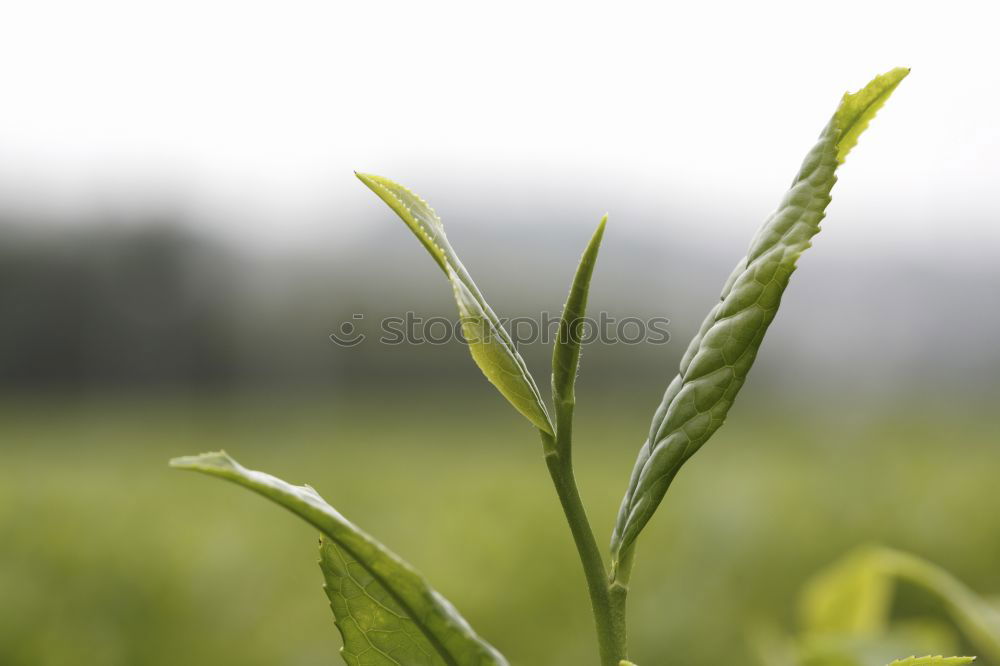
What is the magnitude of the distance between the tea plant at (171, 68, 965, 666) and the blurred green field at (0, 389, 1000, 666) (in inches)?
53.9

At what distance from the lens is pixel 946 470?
3223 millimetres

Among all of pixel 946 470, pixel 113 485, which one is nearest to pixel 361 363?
pixel 113 485

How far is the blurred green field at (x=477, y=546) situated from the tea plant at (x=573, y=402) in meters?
1.37

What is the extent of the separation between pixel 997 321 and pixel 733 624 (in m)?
9.61

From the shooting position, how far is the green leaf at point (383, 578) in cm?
44

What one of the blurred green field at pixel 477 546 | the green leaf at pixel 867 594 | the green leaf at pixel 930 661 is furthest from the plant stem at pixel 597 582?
the blurred green field at pixel 477 546

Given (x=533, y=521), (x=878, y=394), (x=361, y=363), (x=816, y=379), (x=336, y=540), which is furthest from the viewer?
(x=816, y=379)

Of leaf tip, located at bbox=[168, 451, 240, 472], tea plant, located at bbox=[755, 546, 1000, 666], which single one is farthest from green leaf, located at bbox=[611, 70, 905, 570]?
tea plant, located at bbox=[755, 546, 1000, 666]

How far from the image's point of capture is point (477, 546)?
2.37 metres

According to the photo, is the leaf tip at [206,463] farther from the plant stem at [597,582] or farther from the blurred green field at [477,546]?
the blurred green field at [477,546]

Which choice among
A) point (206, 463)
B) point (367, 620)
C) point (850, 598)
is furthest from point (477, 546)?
point (206, 463)

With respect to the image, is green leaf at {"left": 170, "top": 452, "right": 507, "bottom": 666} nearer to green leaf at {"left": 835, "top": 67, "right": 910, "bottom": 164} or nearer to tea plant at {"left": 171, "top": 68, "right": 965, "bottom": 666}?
tea plant at {"left": 171, "top": 68, "right": 965, "bottom": 666}

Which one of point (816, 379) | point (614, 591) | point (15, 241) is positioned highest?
point (614, 591)

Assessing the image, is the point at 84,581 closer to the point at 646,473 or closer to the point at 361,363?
the point at 646,473
